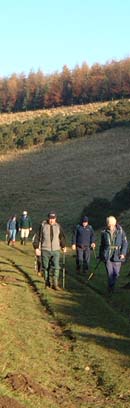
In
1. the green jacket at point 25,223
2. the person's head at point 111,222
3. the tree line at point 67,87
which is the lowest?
the green jacket at point 25,223

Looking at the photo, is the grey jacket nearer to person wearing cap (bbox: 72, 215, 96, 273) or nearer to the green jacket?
person wearing cap (bbox: 72, 215, 96, 273)

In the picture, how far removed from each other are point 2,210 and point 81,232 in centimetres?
3381

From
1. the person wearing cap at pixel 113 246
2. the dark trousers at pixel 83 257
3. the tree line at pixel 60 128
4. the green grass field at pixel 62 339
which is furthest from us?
the tree line at pixel 60 128

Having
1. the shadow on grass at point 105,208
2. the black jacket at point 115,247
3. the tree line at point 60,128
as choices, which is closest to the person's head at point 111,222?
the black jacket at point 115,247

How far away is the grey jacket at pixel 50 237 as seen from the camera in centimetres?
1557

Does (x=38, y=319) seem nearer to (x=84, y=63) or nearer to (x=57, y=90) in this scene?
(x=57, y=90)

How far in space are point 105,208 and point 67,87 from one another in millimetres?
97403

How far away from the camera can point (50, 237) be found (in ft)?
51.1

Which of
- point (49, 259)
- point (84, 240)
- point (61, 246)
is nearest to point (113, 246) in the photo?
point (61, 246)

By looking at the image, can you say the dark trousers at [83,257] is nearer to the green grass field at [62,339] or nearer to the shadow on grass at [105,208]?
the green grass field at [62,339]

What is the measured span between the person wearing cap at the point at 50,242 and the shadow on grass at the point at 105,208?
22.7 m

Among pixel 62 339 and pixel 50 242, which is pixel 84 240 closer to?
pixel 50 242

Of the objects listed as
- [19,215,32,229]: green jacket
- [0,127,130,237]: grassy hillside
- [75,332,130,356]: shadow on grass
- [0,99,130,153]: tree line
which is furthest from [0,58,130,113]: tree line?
[75,332,130,356]: shadow on grass

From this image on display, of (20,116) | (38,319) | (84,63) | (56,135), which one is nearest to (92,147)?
(56,135)
